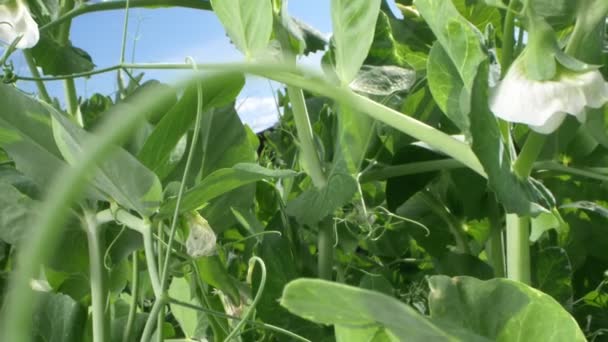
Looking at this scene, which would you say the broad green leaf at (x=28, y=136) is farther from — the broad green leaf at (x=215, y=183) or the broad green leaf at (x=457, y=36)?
the broad green leaf at (x=457, y=36)

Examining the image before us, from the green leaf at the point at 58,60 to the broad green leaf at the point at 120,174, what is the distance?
0.22 metres

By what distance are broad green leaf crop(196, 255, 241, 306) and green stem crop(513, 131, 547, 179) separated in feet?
0.50

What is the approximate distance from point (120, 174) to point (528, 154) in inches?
6.1

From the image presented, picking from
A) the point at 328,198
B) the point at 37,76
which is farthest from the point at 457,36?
the point at 37,76

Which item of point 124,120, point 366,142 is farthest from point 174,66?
point 124,120

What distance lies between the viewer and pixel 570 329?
229 mm

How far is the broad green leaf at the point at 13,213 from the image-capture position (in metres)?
0.32

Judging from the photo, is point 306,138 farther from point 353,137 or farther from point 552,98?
point 552,98

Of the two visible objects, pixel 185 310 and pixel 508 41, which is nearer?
pixel 508 41

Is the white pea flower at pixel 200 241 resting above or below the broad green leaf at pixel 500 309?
below

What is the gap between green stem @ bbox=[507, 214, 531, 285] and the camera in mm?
312

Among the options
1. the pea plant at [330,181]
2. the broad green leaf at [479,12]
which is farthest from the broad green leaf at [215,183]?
the broad green leaf at [479,12]

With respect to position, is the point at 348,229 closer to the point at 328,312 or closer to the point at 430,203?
the point at 430,203

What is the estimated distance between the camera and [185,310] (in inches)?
16.0
